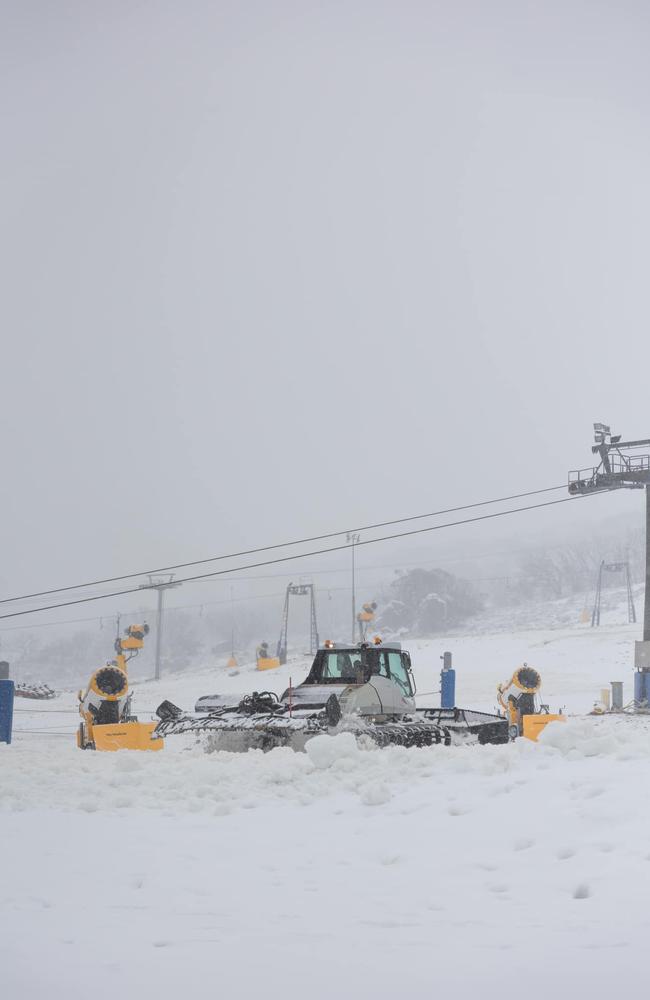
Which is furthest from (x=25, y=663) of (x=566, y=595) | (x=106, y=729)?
(x=106, y=729)

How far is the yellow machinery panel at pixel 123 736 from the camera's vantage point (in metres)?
14.7

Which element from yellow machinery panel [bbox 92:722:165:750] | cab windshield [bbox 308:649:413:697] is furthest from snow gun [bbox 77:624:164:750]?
cab windshield [bbox 308:649:413:697]

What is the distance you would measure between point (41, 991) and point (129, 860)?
2221mm

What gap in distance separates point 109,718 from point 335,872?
10.5 meters

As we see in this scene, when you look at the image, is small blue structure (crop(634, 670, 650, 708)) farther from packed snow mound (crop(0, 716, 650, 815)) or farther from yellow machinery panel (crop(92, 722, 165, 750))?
packed snow mound (crop(0, 716, 650, 815))

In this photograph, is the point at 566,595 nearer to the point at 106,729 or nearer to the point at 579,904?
the point at 106,729

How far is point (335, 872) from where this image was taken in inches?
235

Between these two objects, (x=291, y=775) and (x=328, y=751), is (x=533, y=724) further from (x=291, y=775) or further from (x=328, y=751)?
(x=291, y=775)

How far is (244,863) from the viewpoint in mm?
6223

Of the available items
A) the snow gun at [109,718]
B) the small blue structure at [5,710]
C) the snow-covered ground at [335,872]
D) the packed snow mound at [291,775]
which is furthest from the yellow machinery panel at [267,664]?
the packed snow mound at [291,775]

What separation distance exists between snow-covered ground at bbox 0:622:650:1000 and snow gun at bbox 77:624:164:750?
4321 millimetres

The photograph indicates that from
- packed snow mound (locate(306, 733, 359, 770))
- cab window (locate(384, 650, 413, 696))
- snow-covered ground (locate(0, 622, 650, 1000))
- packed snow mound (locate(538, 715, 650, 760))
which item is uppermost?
cab window (locate(384, 650, 413, 696))

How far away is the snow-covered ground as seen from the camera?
4.26 meters

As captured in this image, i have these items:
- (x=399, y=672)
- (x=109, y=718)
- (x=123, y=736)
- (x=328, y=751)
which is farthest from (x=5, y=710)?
(x=328, y=751)
